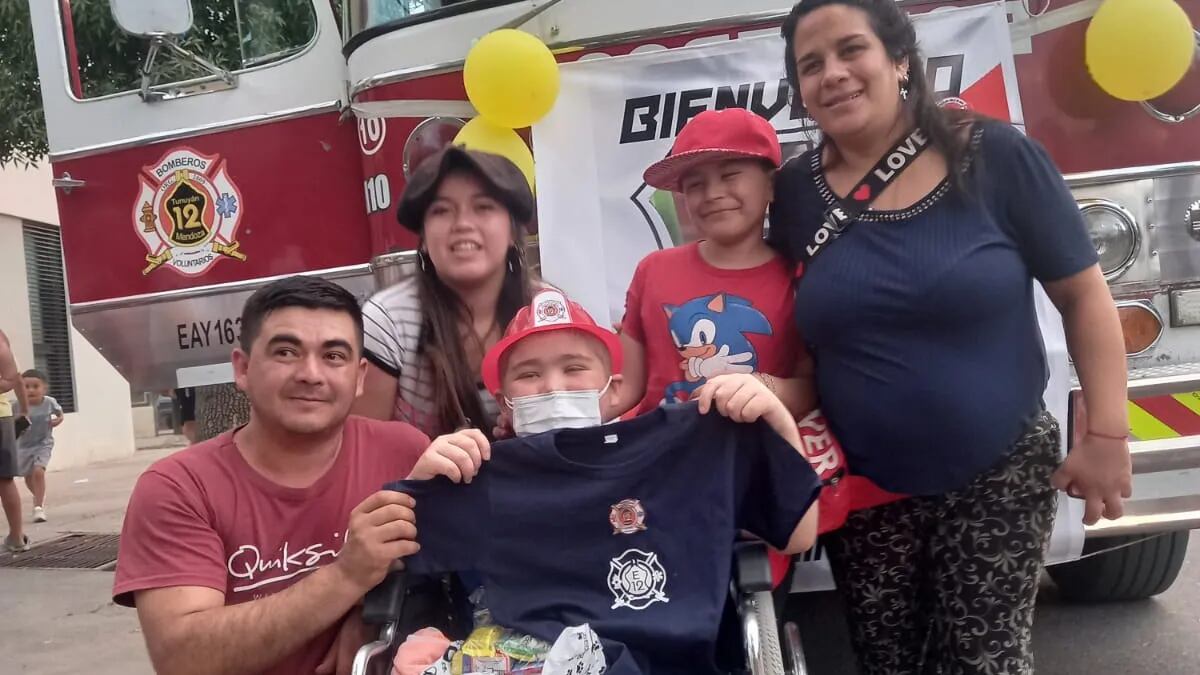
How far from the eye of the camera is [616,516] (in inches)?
71.4

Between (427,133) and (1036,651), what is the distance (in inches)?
110

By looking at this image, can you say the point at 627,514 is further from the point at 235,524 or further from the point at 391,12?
the point at 391,12

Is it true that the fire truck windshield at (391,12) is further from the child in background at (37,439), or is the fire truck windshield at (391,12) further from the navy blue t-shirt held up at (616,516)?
the child in background at (37,439)

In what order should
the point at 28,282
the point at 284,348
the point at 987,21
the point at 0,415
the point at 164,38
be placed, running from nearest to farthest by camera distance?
1. the point at 284,348
2. the point at 987,21
3. the point at 164,38
4. the point at 0,415
5. the point at 28,282

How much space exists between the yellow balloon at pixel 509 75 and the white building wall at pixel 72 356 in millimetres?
10025

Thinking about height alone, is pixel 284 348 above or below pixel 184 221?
below

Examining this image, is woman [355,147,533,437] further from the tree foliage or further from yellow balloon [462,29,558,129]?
the tree foliage

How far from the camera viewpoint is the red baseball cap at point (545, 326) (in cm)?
195

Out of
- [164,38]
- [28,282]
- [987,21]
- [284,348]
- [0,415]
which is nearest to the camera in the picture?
[284,348]

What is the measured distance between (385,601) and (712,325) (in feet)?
2.79

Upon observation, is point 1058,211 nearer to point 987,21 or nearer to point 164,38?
point 987,21

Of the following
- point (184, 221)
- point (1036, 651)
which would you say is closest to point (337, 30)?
point (184, 221)

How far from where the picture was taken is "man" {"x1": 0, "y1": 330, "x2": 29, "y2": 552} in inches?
247

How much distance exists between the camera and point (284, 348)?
76.3 inches
